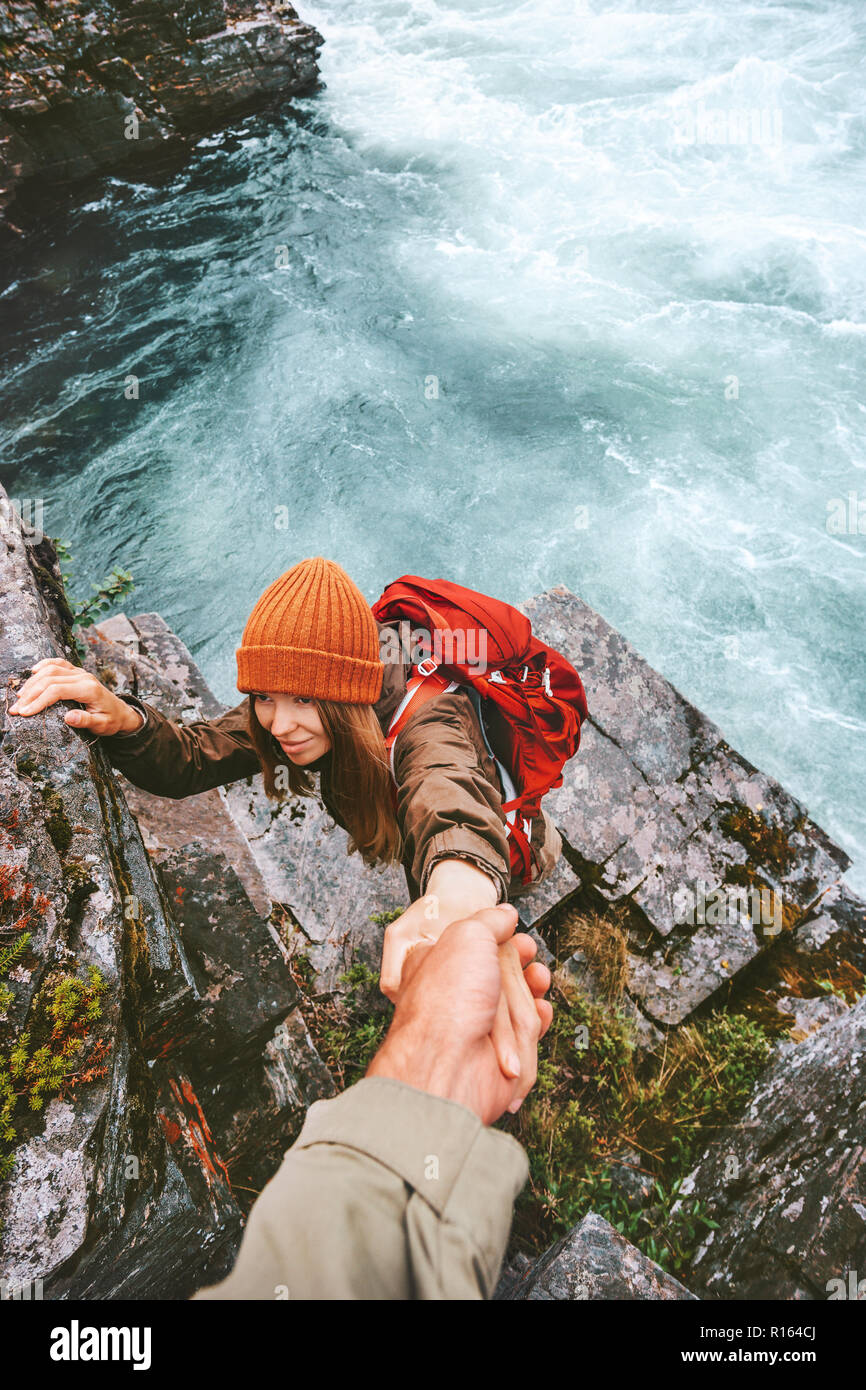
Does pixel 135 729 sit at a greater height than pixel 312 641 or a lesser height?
lesser

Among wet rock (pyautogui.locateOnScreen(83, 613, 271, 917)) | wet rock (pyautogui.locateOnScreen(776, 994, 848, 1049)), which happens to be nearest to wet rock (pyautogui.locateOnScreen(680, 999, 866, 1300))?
wet rock (pyautogui.locateOnScreen(776, 994, 848, 1049))

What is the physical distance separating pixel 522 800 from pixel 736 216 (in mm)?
13966

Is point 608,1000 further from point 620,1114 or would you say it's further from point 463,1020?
point 463,1020

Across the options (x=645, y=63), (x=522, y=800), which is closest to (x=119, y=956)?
(x=522, y=800)

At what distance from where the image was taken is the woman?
190 centimetres

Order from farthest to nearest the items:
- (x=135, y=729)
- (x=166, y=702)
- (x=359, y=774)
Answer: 1. (x=166, y=702)
2. (x=135, y=729)
3. (x=359, y=774)

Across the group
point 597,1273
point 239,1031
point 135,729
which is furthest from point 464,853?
point 597,1273

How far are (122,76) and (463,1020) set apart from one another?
1815cm

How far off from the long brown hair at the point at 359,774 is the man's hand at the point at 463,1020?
0.80 metres

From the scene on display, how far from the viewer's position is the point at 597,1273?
255 centimetres

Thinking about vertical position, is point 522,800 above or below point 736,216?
below
